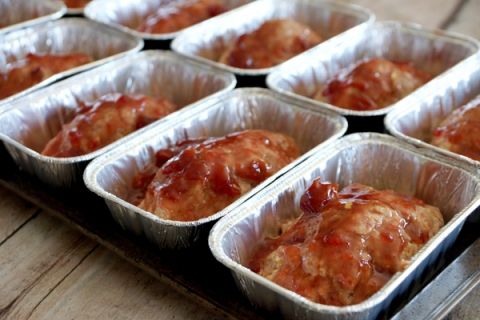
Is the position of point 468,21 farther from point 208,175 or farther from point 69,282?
point 69,282

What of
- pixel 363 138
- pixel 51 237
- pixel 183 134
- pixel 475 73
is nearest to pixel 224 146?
pixel 183 134

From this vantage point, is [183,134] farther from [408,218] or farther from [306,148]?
[408,218]

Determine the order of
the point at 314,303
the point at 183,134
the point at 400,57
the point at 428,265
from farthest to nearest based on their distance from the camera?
the point at 400,57
the point at 183,134
the point at 428,265
the point at 314,303

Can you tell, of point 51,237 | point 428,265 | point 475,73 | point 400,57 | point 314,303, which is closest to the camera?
point 314,303

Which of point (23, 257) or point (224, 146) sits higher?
point (224, 146)

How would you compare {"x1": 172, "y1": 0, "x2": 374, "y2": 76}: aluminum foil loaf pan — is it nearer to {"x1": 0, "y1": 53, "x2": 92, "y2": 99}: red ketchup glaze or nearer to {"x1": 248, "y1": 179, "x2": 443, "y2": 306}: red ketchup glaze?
{"x1": 0, "y1": 53, "x2": 92, "y2": 99}: red ketchup glaze

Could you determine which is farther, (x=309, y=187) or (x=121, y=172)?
(x=121, y=172)
